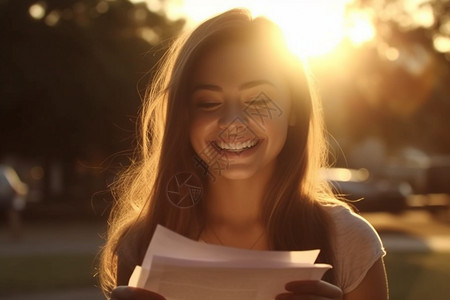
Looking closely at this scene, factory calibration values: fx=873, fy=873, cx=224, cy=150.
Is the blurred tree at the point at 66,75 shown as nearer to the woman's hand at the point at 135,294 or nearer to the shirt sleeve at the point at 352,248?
the shirt sleeve at the point at 352,248

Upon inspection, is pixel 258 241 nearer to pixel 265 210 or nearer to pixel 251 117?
pixel 265 210

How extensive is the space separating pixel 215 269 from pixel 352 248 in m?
0.52

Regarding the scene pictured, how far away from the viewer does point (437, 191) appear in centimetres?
2931

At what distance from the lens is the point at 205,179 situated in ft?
7.29

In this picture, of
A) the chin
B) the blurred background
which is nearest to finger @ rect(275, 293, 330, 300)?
the chin

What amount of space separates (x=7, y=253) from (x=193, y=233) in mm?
11895

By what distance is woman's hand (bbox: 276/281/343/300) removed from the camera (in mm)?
1816

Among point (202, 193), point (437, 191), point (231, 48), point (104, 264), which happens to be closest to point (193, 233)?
point (202, 193)

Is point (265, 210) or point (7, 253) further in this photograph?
point (7, 253)

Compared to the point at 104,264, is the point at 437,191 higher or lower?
lower

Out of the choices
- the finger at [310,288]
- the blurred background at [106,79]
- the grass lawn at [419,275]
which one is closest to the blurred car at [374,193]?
the blurred background at [106,79]

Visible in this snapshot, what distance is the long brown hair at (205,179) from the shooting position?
212cm

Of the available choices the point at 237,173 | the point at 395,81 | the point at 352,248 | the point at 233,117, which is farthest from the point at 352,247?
the point at 395,81

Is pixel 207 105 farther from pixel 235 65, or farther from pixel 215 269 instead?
pixel 215 269
